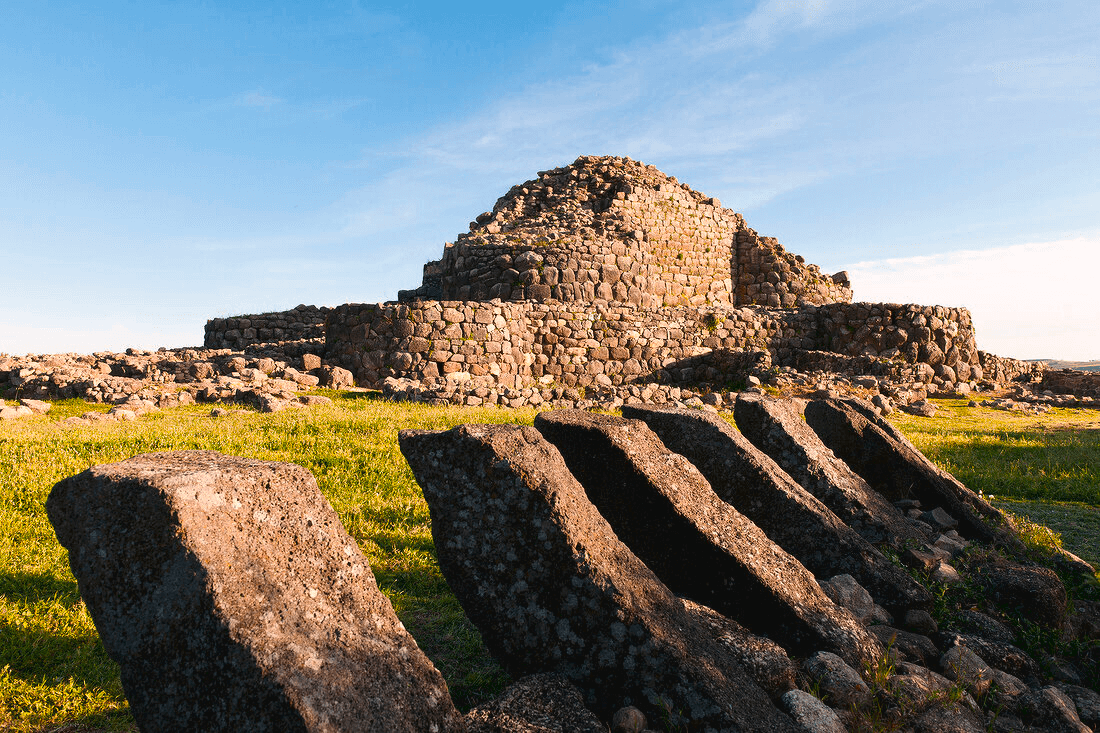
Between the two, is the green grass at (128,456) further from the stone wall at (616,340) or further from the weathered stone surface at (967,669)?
the stone wall at (616,340)

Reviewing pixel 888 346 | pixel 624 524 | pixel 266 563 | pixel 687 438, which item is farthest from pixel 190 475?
pixel 888 346

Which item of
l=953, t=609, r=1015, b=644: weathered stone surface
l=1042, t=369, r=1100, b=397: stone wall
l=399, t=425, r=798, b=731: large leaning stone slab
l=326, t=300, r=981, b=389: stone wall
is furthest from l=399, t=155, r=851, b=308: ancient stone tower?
l=399, t=425, r=798, b=731: large leaning stone slab

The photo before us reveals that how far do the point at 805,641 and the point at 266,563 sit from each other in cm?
283

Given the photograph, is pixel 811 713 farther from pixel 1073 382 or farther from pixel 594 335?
pixel 1073 382

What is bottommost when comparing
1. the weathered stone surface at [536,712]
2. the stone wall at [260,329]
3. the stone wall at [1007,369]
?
the weathered stone surface at [536,712]

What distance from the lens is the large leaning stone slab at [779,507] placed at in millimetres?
4816

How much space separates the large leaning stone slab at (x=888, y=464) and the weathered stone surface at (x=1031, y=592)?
1.72 m

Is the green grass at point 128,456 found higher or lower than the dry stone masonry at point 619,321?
lower

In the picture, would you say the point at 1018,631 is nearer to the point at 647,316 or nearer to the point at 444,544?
the point at 444,544

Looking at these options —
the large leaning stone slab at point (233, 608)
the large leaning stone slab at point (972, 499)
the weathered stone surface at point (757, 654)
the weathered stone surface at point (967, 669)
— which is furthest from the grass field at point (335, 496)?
the weathered stone surface at point (967, 669)

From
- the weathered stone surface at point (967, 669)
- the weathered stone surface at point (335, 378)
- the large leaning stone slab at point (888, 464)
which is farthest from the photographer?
the weathered stone surface at point (335, 378)

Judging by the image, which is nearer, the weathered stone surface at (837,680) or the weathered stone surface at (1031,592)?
the weathered stone surface at (837,680)

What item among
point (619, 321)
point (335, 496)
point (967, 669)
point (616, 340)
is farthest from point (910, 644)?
point (619, 321)

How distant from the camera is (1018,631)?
4785mm
